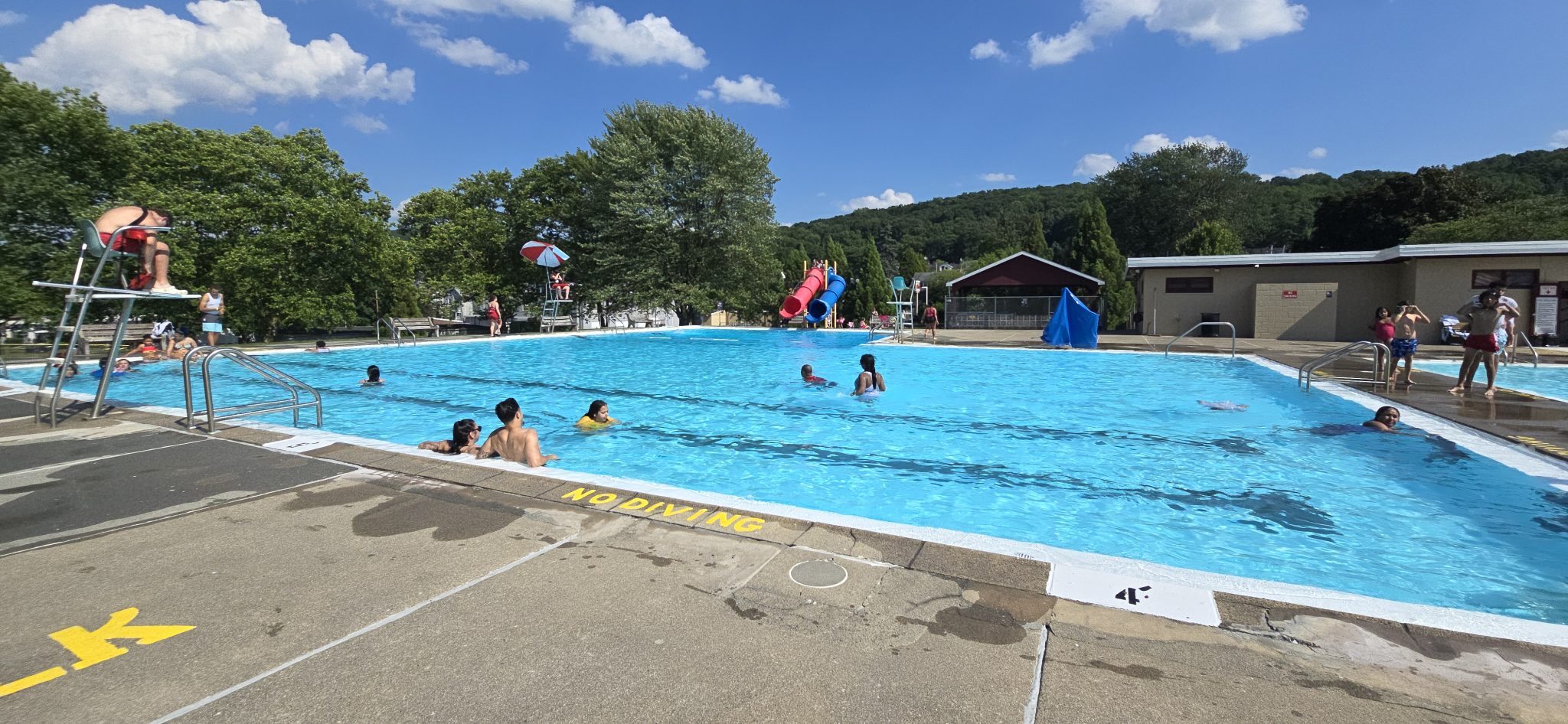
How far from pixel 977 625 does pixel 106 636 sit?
148 inches

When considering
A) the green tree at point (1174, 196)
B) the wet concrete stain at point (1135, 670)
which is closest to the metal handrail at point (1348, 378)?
the wet concrete stain at point (1135, 670)

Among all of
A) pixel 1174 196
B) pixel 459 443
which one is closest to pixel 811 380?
pixel 459 443

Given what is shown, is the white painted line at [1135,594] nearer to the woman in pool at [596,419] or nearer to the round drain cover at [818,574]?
the round drain cover at [818,574]

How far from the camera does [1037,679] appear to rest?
2.39 metres

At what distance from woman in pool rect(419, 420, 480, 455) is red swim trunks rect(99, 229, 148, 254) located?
4.11m

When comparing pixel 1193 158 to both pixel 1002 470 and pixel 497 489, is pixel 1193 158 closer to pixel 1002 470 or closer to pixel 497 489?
pixel 1002 470

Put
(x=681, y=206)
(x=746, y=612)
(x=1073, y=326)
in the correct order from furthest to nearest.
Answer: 1. (x=681, y=206)
2. (x=1073, y=326)
3. (x=746, y=612)

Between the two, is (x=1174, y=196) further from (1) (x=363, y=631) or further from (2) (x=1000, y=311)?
(1) (x=363, y=631)

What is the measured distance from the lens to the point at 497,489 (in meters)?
4.81

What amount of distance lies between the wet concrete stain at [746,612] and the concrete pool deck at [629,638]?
0.05 feet

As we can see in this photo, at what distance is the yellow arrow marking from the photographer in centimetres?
255

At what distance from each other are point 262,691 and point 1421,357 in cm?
2179

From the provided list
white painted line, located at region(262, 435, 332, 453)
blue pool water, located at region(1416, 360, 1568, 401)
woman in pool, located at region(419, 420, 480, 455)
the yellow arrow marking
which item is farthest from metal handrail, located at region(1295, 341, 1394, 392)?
white painted line, located at region(262, 435, 332, 453)

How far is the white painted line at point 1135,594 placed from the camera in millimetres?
2908
